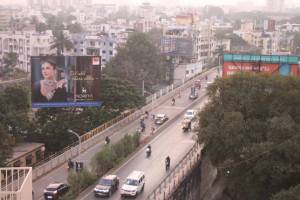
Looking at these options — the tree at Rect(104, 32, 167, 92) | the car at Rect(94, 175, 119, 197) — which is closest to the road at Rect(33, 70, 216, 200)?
the car at Rect(94, 175, 119, 197)

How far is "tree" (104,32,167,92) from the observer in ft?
208

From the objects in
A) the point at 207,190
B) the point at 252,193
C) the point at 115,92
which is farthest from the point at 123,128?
the point at 252,193

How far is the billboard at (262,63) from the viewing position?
34.5 m

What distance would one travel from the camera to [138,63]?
6669 cm

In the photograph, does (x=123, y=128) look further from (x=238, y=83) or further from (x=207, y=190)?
(x=238, y=83)

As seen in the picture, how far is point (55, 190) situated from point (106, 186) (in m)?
2.27

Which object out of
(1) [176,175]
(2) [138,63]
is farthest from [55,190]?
(2) [138,63]

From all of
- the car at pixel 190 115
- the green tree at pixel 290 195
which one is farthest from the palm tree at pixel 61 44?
the green tree at pixel 290 195

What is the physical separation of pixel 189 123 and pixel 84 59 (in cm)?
889

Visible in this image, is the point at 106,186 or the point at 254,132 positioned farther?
the point at 254,132

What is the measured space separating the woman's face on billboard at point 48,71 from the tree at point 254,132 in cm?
1119

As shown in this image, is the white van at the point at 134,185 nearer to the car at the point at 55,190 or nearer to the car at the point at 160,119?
the car at the point at 55,190

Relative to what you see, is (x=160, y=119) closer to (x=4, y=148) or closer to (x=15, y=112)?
(x=15, y=112)

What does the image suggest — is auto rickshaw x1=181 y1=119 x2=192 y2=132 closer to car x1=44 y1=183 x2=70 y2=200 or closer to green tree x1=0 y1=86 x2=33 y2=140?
green tree x1=0 y1=86 x2=33 y2=140
